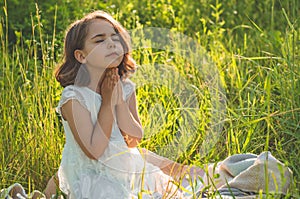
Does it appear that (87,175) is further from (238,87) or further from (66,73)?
(238,87)

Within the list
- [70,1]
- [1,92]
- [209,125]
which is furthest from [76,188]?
[70,1]

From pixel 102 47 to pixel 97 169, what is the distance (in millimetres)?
539

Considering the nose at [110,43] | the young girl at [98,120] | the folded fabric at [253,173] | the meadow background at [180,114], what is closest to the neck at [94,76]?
the young girl at [98,120]

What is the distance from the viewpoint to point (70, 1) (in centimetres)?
511

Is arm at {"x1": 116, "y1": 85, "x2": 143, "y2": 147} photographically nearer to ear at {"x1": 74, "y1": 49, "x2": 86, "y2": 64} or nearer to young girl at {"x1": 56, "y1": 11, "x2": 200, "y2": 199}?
young girl at {"x1": 56, "y1": 11, "x2": 200, "y2": 199}

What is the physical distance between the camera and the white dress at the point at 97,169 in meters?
2.91

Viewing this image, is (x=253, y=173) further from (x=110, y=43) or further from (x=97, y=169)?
(x=110, y=43)

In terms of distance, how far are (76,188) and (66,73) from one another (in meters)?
0.53

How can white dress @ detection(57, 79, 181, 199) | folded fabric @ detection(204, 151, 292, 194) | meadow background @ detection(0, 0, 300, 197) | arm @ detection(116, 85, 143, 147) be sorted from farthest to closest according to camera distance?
meadow background @ detection(0, 0, 300, 197)
arm @ detection(116, 85, 143, 147)
white dress @ detection(57, 79, 181, 199)
folded fabric @ detection(204, 151, 292, 194)

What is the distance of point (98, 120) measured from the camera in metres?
2.90

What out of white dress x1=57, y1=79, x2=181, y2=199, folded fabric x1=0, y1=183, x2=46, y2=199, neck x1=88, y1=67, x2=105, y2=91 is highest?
neck x1=88, y1=67, x2=105, y2=91

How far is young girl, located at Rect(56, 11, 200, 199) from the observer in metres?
2.89

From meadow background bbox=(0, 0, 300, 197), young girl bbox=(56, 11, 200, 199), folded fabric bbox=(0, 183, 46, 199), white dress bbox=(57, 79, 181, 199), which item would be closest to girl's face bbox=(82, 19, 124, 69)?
young girl bbox=(56, 11, 200, 199)

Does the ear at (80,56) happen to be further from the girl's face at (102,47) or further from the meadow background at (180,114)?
the meadow background at (180,114)
